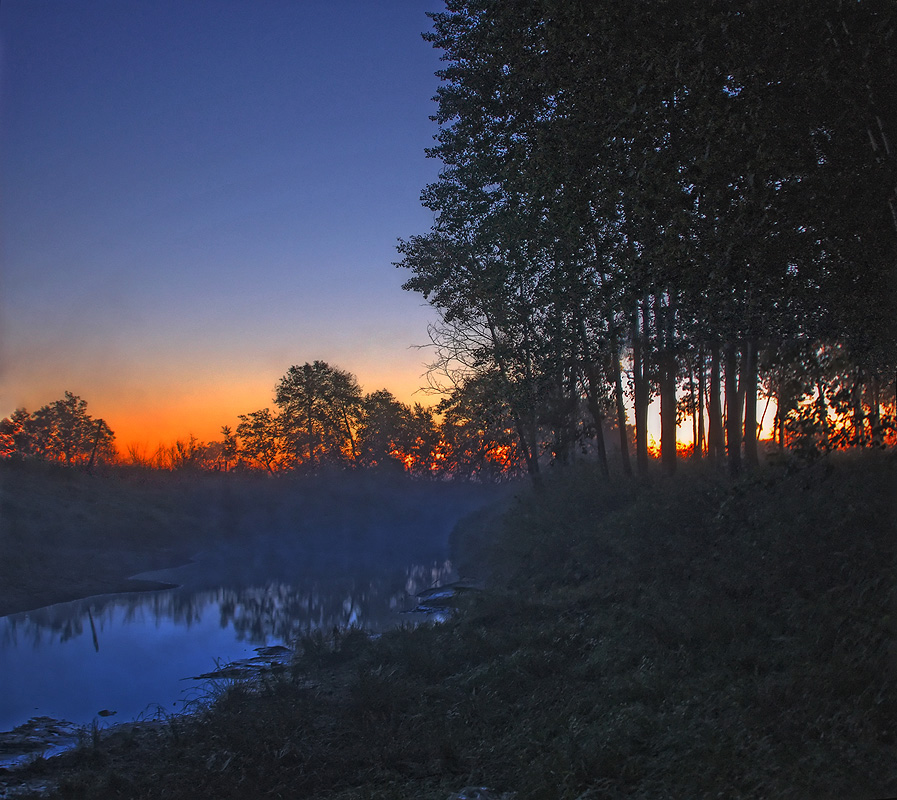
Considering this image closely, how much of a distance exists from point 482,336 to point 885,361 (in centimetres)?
1798

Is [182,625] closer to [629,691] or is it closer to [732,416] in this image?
[732,416]

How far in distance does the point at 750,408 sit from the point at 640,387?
13.8 feet

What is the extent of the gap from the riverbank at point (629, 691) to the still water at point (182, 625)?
3.46m

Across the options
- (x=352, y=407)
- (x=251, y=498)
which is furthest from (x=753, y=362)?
(x=352, y=407)

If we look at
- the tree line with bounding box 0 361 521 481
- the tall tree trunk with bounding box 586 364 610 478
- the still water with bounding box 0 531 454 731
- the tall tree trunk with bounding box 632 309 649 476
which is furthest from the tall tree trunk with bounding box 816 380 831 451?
the tree line with bounding box 0 361 521 481

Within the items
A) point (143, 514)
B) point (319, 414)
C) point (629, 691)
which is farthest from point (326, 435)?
point (629, 691)

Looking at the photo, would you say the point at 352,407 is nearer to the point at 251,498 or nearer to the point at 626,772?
the point at 251,498

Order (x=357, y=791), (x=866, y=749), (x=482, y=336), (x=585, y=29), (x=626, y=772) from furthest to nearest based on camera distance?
1. (x=482, y=336)
2. (x=585, y=29)
3. (x=357, y=791)
4. (x=626, y=772)
5. (x=866, y=749)

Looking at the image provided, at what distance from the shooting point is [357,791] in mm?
8008

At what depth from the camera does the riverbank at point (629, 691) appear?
712 cm

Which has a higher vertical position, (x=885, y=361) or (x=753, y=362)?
(x=753, y=362)

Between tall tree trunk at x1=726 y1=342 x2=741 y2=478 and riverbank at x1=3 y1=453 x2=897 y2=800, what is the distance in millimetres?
2002

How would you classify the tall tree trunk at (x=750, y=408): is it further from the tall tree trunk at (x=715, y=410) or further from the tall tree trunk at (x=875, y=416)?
the tall tree trunk at (x=875, y=416)

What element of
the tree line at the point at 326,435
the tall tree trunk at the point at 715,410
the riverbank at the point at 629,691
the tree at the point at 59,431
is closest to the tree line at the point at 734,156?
the riverbank at the point at 629,691
